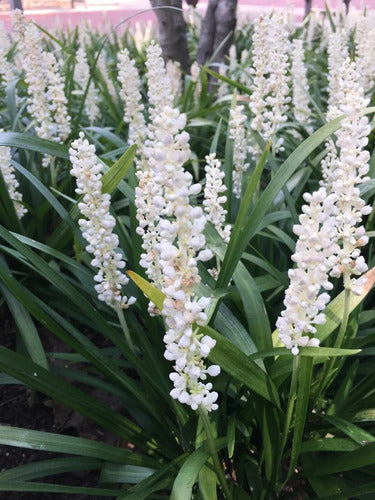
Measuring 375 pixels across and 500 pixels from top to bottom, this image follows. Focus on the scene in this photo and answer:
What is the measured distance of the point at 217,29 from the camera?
5.70 meters

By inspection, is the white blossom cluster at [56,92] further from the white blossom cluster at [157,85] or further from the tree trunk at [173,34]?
the tree trunk at [173,34]

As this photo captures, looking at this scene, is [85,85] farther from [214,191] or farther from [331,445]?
[331,445]

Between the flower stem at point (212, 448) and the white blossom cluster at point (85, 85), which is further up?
the white blossom cluster at point (85, 85)

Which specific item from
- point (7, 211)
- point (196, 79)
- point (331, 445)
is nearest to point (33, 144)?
point (7, 211)

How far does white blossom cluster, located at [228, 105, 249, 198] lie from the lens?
92.7 inches

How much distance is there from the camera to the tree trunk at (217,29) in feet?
18.2

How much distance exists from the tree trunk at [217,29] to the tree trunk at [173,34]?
9.5 inches

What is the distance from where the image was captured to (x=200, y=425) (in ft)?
5.36

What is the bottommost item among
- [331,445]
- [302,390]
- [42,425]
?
[42,425]

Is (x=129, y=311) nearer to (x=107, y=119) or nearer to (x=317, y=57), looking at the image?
(x=107, y=119)

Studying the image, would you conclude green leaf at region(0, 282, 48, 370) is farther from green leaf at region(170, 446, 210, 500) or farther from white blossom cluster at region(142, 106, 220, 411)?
white blossom cluster at region(142, 106, 220, 411)

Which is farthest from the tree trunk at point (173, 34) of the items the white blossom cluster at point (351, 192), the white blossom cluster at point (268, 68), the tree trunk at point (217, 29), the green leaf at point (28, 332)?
the white blossom cluster at point (351, 192)

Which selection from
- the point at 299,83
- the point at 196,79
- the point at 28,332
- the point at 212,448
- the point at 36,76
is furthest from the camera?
the point at 196,79

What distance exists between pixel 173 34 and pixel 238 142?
356cm
